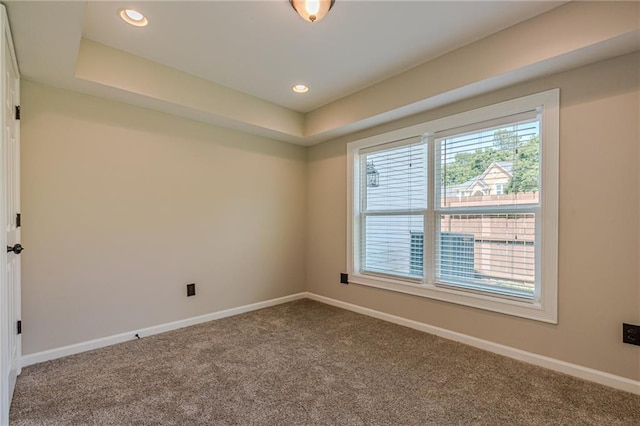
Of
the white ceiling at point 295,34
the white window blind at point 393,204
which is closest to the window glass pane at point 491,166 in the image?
the white window blind at point 393,204

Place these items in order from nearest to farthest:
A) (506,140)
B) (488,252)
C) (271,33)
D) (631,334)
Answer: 1. (631,334)
2. (271,33)
3. (506,140)
4. (488,252)

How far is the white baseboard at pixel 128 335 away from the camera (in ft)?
7.39

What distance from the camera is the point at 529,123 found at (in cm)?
230

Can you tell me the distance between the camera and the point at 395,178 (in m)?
3.24

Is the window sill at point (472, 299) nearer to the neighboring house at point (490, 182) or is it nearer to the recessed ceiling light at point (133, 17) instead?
the neighboring house at point (490, 182)

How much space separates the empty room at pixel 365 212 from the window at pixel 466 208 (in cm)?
2

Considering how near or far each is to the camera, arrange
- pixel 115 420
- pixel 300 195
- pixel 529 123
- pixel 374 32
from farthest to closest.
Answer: pixel 300 195 < pixel 529 123 < pixel 374 32 < pixel 115 420

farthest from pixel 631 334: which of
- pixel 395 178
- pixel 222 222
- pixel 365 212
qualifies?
pixel 222 222

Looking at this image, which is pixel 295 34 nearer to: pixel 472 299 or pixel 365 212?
pixel 365 212

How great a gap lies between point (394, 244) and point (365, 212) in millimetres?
516

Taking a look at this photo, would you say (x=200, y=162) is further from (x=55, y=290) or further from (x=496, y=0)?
(x=496, y=0)

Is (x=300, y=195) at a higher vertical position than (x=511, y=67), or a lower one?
lower

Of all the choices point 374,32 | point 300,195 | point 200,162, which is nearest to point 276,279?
point 300,195

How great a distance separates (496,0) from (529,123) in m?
0.93
